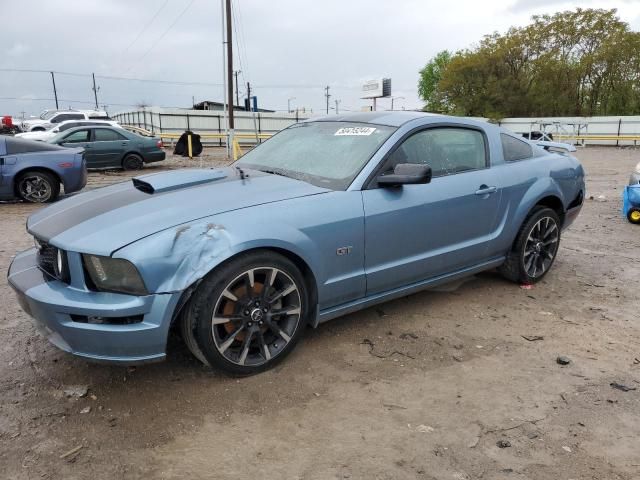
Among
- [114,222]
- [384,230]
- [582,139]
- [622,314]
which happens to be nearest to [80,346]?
[114,222]

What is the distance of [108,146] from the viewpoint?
1457cm

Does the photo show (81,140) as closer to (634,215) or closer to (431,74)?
(634,215)

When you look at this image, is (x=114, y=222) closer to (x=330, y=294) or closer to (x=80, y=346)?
(x=80, y=346)

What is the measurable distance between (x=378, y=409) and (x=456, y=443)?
44cm

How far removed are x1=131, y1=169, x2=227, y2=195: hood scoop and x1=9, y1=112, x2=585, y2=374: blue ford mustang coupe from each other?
13 mm

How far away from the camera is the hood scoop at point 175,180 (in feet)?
10.4

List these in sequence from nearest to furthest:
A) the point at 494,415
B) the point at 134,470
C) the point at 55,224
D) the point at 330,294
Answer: the point at 134,470
the point at 494,415
the point at 55,224
the point at 330,294

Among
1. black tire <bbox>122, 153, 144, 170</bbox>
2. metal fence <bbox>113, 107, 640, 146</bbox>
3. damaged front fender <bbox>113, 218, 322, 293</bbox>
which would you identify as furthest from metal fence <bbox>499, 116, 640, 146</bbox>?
damaged front fender <bbox>113, 218, 322, 293</bbox>

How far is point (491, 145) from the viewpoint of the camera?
13.6ft

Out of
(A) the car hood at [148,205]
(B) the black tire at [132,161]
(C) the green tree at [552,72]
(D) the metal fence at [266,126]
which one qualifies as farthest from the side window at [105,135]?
(C) the green tree at [552,72]

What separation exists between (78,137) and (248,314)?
13370 millimetres

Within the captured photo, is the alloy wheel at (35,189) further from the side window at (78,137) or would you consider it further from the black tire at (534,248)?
the black tire at (534,248)

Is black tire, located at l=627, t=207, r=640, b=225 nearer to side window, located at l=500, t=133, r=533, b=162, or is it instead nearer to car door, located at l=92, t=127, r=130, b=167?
side window, located at l=500, t=133, r=533, b=162

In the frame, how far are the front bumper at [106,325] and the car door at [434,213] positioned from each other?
136 cm
